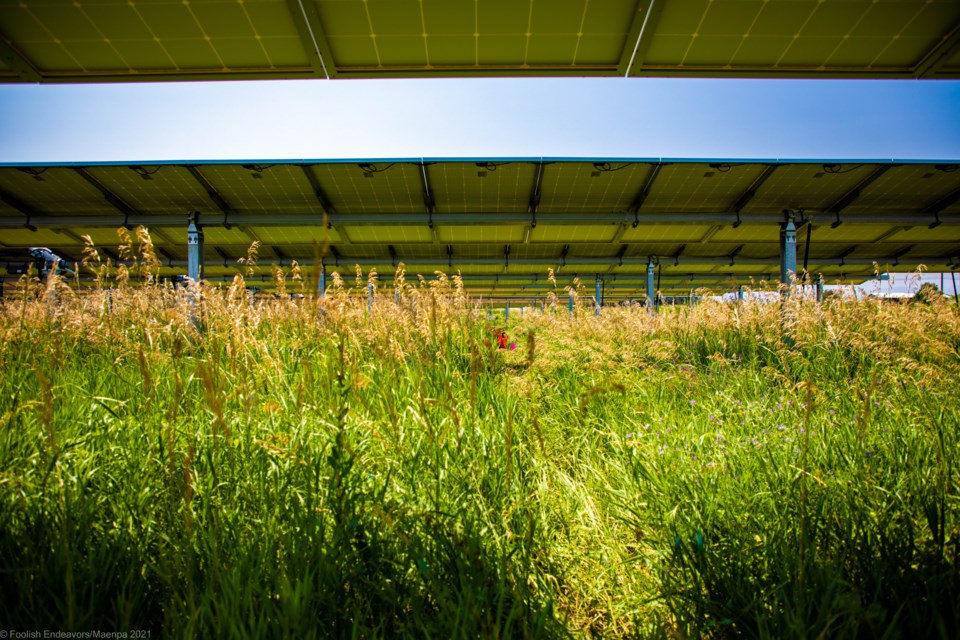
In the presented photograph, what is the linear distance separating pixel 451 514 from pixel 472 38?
3806mm

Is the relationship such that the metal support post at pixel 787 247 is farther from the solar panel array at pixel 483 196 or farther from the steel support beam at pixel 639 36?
the steel support beam at pixel 639 36

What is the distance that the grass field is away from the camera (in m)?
1.24

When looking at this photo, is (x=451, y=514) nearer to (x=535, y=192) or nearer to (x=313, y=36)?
(x=313, y=36)

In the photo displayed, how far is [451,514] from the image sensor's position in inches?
61.9

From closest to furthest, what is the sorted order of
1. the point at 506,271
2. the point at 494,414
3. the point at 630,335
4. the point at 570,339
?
the point at 494,414 → the point at 570,339 → the point at 630,335 → the point at 506,271

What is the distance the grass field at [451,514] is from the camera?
1.24 meters

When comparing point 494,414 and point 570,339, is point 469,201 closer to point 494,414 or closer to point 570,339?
point 570,339

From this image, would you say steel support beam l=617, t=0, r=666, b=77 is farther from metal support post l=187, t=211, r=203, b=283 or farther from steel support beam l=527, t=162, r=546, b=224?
metal support post l=187, t=211, r=203, b=283

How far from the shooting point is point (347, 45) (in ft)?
11.9

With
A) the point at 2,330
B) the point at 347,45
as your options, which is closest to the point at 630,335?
the point at 347,45

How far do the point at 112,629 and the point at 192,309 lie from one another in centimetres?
241

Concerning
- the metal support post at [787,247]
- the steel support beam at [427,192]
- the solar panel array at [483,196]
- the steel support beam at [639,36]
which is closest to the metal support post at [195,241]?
the solar panel array at [483,196]
